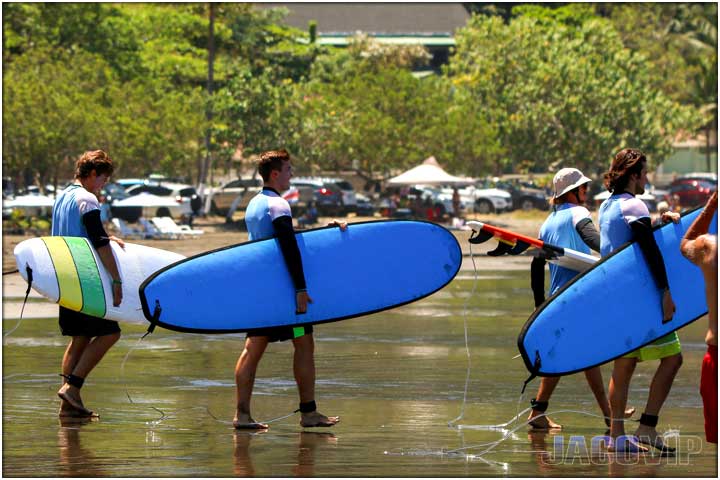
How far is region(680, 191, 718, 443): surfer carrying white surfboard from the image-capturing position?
20.7ft

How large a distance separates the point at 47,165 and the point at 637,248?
34.8 metres

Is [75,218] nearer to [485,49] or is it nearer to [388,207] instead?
[388,207]

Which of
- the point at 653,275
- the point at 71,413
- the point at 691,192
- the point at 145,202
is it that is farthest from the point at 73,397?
the point at 691,192

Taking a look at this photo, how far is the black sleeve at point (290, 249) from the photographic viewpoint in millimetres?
8266

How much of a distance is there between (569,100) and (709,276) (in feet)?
158

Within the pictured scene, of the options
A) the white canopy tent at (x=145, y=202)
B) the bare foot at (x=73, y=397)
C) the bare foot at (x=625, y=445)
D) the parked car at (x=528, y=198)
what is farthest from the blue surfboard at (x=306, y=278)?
the parked car at (x=528, y=198)

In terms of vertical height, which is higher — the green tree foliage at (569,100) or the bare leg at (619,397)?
the green tree foliage at (569,100)

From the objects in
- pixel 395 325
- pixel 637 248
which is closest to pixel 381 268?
pixel 637 248

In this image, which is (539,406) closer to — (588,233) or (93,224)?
(588,233)

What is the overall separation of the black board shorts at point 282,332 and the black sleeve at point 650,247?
6.84ft

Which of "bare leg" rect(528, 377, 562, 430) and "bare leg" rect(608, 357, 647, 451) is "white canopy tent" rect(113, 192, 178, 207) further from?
"bare leg" rect(608, 357, 647, 451)

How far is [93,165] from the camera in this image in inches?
345

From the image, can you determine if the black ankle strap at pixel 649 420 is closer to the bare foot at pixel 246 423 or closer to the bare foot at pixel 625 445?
the bare foot at pixel 625 445

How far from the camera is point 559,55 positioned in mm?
55438
